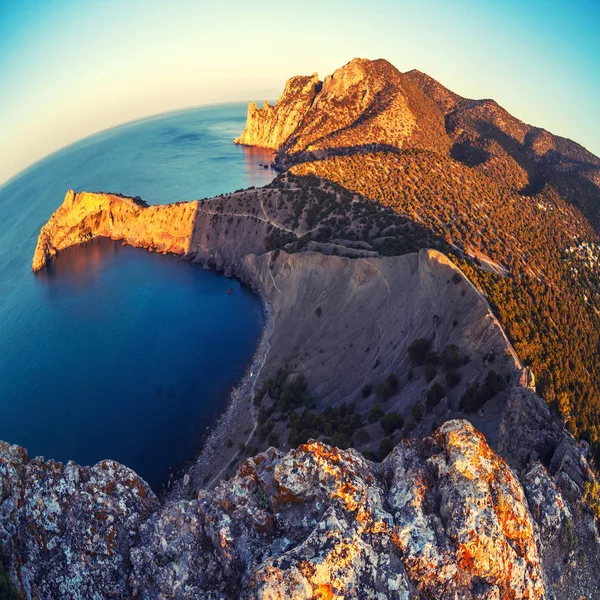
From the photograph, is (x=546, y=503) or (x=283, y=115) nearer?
(x=546, y=503)

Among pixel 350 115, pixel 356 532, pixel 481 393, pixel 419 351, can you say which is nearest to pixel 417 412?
pixel 481 393

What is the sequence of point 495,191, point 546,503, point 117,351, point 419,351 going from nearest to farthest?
point 546,503, point 419,351, point 117,351, point 495,191

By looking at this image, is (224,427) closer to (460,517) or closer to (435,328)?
(435,328)

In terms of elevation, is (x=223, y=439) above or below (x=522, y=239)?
below

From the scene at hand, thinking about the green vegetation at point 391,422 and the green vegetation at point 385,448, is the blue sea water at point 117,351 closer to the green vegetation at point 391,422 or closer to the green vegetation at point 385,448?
the green vegetation at point 391,422

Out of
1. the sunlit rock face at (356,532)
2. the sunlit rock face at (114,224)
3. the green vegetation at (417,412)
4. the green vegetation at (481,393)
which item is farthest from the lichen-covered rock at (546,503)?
the sunlit rock face at (114,224)

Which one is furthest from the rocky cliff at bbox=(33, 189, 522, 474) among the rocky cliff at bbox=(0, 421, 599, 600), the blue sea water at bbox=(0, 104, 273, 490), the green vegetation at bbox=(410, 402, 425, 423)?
the rocky cliff at bbox=(0, 421, 599, 600)

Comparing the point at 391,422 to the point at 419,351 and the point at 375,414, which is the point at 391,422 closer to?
the point at 375,414
